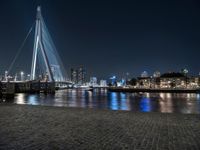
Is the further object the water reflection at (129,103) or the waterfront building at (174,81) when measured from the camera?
the waterfront building at (174,81)

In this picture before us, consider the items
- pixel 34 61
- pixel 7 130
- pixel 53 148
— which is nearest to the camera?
pixel 53 148

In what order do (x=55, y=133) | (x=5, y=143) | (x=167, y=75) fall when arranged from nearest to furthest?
(x=5, y=143), (x=55, y=133), (x=167, y=75)

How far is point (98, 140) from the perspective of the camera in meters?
5.79

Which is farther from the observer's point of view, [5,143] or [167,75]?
[167,75]

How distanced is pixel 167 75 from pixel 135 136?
150 metres

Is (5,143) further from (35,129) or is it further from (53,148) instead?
(35,129)

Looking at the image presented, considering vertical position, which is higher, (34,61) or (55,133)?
(34,61)

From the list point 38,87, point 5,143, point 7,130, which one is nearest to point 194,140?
point 5,143

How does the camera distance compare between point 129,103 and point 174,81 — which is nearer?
point 129,103

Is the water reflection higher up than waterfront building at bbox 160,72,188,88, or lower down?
lower down

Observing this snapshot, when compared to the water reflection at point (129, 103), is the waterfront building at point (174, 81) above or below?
above

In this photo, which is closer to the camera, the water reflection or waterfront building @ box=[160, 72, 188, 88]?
the water reflection

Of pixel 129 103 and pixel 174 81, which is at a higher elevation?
pixel 174 81

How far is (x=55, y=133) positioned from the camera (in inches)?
262
